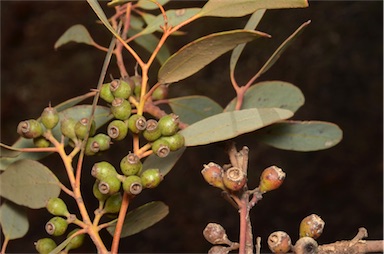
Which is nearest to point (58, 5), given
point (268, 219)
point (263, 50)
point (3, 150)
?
point (263, 50)

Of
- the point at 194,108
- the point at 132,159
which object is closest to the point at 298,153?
the point at 194,108

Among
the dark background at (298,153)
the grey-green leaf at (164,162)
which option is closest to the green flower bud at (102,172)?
the grey-green leaf at (164,162)

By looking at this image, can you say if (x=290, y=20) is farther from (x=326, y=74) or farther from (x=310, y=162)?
(x=310, y=162)

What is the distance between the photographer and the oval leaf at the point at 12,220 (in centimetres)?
77

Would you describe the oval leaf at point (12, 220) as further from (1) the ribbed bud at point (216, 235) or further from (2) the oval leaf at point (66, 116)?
(1) the ribbed bud at point (216, 235)

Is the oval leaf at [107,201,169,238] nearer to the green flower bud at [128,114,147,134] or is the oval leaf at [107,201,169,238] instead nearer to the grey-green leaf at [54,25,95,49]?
the green flower bud at [128,114,147,134]

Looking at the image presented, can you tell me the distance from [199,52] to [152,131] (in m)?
0.10

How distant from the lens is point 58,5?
2734 millimetres

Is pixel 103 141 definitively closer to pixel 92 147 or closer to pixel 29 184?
pixel 92 147

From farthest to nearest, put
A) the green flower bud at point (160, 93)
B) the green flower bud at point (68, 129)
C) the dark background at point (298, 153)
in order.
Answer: the dark background at point (298, 153), the green flower bud at point (160, 93), the green flower bud at point (68, 129)

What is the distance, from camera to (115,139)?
2.10 feet

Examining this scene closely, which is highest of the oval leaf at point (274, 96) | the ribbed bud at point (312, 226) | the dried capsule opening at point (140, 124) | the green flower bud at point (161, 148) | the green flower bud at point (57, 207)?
the oval leaf at point (274, 96)

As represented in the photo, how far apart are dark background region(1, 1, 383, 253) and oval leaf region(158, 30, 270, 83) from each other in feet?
5.16

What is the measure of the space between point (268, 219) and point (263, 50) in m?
0.66
